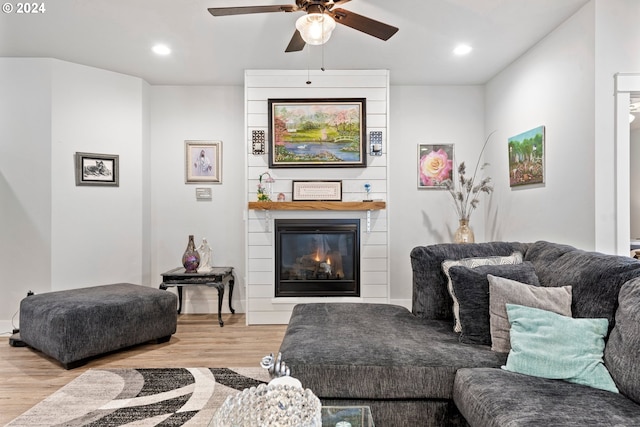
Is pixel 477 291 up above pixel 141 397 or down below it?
above

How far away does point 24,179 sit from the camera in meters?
3.67

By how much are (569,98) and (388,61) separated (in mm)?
1695

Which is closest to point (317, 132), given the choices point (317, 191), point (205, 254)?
point (317, 191)

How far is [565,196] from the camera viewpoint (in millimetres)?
2949

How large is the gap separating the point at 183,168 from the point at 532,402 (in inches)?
162

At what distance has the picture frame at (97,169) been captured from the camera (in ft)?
12.6

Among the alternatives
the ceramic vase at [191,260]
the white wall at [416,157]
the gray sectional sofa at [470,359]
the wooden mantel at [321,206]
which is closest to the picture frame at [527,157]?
the white wall at [416,157]

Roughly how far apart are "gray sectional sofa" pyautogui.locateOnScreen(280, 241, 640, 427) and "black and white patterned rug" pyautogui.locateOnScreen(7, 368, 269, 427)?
71 cm

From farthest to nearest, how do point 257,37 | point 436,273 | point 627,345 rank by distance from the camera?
point 257,37
point 436,273
point 627,345

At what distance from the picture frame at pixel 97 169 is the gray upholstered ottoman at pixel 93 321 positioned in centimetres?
123

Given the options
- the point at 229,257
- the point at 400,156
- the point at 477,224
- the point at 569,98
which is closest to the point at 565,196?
the point at 569,98

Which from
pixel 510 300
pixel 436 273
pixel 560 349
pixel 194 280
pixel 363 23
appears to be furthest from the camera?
pixel 194 280

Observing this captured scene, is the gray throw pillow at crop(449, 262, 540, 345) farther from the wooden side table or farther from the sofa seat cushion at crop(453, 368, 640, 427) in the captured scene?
the wooden side table

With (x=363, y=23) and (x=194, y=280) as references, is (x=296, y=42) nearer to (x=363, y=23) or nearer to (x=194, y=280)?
(x=363, y=23)
